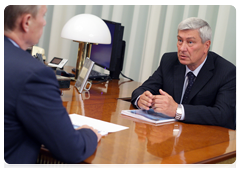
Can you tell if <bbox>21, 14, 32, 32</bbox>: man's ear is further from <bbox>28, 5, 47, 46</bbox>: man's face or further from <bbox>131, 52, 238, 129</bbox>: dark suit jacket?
<bbox>131, 52, 238, 129</bbox>: dark suit jacket

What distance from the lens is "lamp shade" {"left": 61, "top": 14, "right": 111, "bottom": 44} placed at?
2.70 metres

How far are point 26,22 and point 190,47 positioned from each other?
62.8 inches

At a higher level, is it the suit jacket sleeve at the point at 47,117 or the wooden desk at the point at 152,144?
the suit jacket sleeve at the point at 47,117

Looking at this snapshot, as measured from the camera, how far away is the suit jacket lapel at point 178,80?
99.0 inches

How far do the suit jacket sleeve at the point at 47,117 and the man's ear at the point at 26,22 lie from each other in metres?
0.18

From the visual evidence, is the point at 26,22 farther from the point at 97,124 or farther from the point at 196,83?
the point at 196,83

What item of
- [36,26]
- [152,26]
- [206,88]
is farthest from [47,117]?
[152,26]

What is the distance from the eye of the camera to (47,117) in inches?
46.1

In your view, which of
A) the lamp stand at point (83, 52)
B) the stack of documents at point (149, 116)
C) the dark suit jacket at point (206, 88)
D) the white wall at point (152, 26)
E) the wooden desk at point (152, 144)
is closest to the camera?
the wooden desk at point (152, 144)

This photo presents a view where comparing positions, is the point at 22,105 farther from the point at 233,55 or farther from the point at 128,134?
the point at 233,55

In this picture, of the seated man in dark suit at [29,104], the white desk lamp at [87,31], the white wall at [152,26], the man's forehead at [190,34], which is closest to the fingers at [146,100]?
the man's forehead at [190,34]

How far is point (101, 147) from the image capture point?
56.2 inches

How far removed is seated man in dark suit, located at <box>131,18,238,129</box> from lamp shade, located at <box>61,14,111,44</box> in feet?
1.94

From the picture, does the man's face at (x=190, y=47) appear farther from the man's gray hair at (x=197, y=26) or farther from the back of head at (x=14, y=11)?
the back of head at (x=14, y=11)
